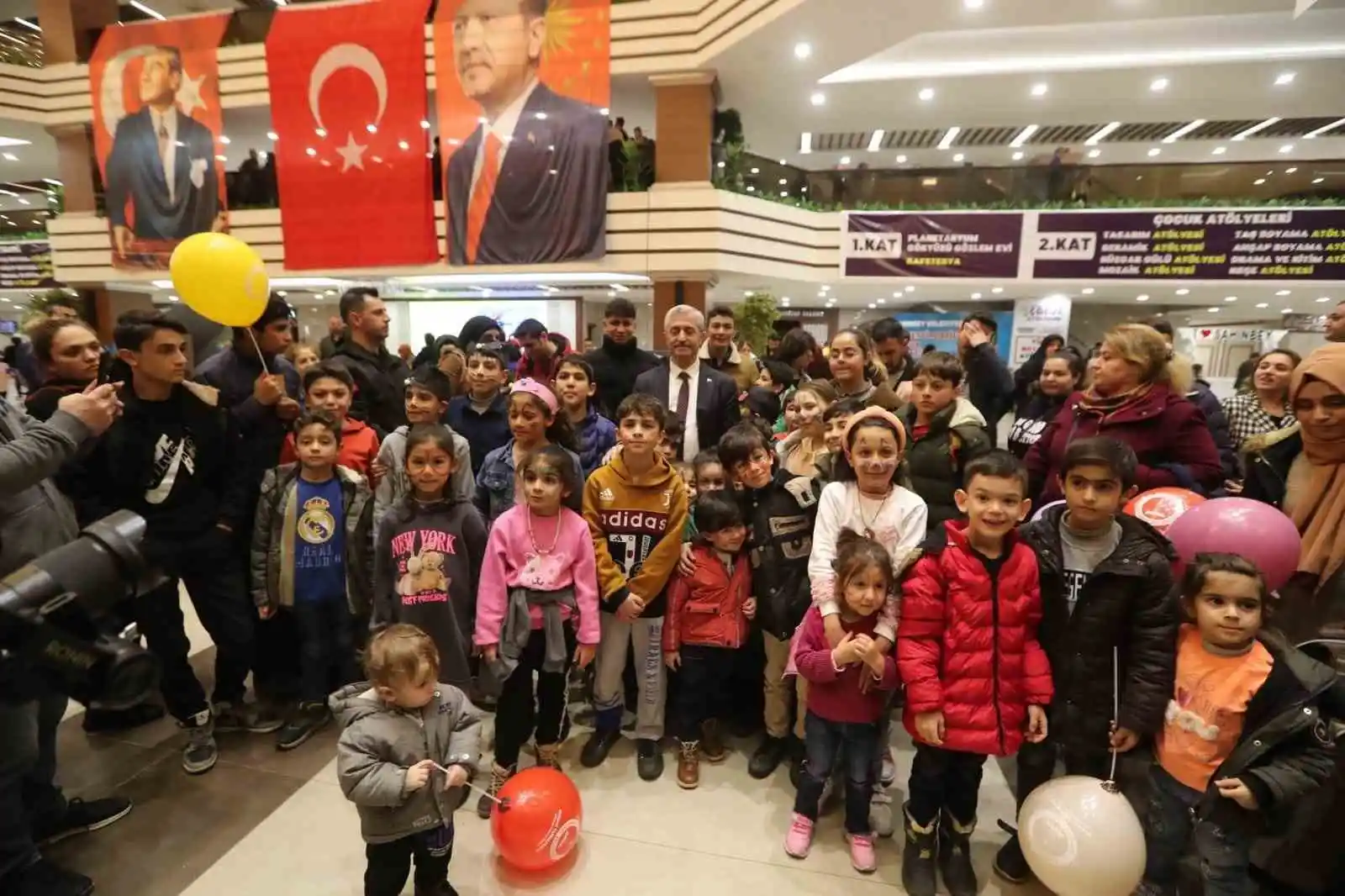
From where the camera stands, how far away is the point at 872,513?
7.22 ft

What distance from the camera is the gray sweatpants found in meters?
2.59

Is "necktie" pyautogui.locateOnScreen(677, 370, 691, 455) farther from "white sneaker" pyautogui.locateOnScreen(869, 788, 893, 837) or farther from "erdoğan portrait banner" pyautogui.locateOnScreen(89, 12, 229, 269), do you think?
"erdoğan portrait banner" pyautogui.locateOnScreen(89, 12, 229, 269)

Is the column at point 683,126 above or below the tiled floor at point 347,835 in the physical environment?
above

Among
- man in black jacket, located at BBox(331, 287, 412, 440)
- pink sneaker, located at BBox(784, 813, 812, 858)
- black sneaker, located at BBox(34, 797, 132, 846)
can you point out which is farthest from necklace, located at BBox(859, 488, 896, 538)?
black sneaker, located at BBox(34, 797, 132, 846)

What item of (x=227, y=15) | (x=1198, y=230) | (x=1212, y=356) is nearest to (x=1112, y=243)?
(x=1198, y=230)

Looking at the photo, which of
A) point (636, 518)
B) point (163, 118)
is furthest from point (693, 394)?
point (163, 118)

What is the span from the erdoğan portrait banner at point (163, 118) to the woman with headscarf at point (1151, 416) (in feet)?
37.8

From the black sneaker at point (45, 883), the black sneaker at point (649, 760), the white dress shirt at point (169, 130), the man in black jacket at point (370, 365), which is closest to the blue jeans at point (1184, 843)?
the black sneaker at point (649, 760)

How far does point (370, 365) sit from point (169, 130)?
30.5 ft

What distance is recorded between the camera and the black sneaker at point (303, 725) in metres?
2.64

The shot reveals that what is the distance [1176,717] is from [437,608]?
2.44m

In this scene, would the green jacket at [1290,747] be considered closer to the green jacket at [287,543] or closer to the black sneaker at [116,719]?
the green jacket at [287,543]

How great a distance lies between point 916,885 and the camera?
2004 millimetres

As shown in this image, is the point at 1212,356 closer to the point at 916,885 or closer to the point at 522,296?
the point at 522,296
